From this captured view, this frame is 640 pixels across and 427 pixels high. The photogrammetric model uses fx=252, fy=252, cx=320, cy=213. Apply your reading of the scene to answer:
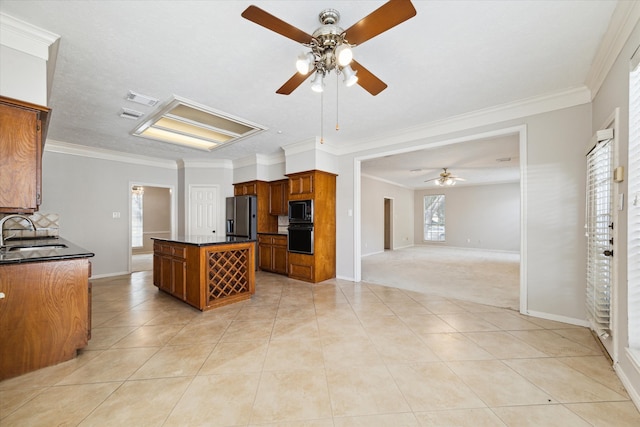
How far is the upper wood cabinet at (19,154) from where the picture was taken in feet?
6.17

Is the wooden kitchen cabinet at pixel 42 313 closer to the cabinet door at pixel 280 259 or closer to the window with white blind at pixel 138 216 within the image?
the cabinet door at pixel 280 259

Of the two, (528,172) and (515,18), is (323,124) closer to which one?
(515,18)

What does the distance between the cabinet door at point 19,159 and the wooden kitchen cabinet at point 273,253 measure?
Answer: 3559mm

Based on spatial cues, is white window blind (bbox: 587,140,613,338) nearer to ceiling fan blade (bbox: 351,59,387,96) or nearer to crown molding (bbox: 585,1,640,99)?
crown molding (bbox: 585,1,640,99)

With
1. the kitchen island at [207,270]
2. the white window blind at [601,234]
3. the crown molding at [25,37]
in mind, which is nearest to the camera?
the crown molding at [25,37]

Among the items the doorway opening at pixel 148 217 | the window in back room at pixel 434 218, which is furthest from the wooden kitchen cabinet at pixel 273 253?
the window in back room at pixel 434 218

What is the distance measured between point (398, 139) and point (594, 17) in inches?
97.6

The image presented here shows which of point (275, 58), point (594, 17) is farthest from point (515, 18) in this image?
point (275, 58)

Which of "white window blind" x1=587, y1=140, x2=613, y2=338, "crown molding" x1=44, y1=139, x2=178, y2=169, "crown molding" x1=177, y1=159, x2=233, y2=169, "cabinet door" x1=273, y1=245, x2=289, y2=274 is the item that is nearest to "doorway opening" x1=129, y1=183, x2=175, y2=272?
"crown molding" x1=44, y1=139, x2=178, y2=169

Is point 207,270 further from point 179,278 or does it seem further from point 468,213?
point 468,213

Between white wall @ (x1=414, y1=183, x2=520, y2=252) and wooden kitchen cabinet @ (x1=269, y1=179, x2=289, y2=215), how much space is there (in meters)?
7.37

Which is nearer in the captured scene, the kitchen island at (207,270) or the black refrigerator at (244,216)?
the kitchen island at (207,270)

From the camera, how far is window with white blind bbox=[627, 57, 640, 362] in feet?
5.58

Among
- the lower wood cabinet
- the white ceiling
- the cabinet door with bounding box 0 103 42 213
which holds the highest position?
the white ceiling
